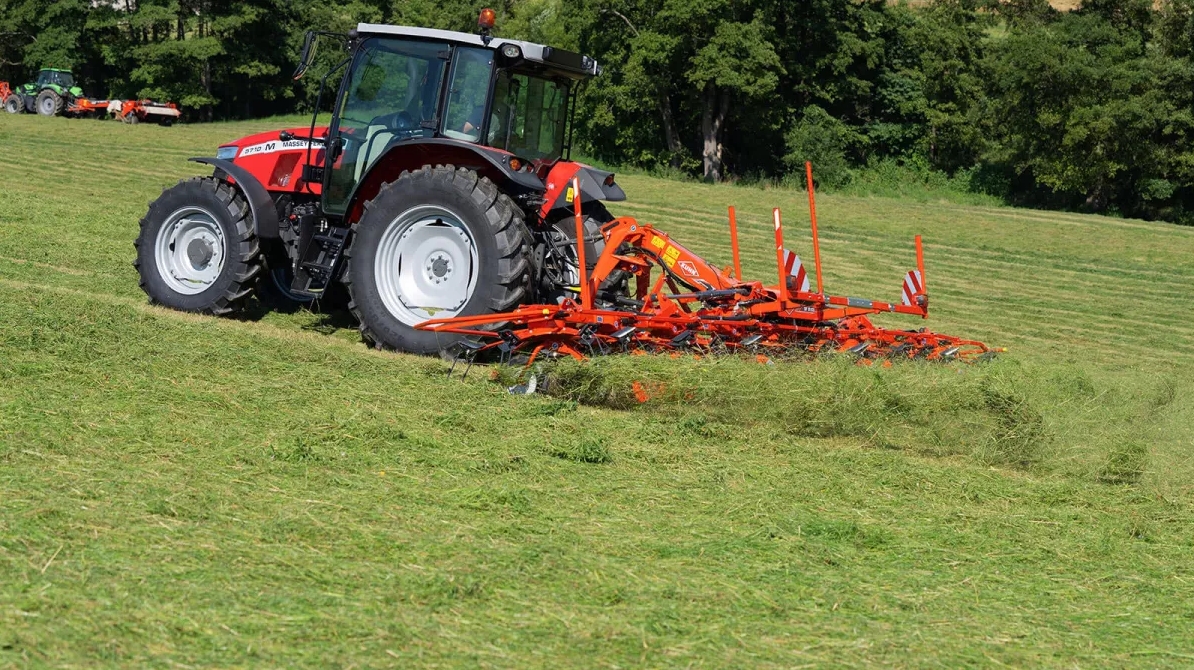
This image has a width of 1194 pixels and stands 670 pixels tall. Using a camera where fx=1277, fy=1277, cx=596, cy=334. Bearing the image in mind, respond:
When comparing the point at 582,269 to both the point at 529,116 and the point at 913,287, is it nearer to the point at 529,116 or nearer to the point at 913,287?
the point at 529,116

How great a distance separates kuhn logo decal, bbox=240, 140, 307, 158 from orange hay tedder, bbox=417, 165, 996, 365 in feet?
6.94

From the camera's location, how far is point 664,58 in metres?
33.8

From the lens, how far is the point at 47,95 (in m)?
37.3

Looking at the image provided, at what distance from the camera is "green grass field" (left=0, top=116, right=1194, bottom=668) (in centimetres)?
401

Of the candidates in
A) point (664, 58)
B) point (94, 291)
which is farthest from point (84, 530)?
point (664, 58)

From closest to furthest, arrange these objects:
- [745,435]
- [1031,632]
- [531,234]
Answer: [1031,632], [745,435], [531,234]

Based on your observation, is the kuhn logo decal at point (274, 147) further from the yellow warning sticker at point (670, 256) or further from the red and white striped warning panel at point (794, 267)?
the red and white striped warning panel at point (794, 267)

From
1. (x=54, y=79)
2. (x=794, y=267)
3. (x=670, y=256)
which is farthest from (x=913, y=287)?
(x=54, y=79)

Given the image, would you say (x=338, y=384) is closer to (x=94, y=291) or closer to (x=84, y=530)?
(x=84, y=530)

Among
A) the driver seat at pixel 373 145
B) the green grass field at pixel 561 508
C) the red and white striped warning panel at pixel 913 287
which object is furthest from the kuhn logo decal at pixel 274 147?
the red and white striped warning panel at pixel 913 287

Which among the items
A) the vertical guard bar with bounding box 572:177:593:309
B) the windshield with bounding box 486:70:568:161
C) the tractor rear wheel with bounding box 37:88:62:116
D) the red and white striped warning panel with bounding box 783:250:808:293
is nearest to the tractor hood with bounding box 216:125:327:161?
the windshield with bounding box 486:70:568:161

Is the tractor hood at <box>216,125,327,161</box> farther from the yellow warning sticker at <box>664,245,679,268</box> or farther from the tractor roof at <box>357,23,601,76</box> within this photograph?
the yellow warning sticker at <box>664,245,679,268</box>

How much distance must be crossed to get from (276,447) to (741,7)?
2993cm

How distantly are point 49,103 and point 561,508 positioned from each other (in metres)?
36.3
